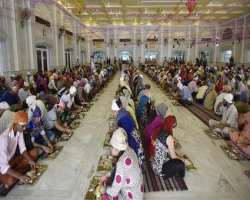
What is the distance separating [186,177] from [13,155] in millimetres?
2429

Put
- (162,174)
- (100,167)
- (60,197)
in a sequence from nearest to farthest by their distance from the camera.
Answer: (60,197)
(162,174)
(100,167)

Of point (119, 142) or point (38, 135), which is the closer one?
point (119, 142)

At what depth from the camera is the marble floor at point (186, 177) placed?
2967 mm

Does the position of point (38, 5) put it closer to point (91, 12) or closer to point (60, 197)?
point (91, 12)

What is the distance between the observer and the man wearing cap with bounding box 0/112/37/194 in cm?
280

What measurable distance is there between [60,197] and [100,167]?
87 centimetres

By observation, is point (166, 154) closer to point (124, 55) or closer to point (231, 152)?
point (231, 152)

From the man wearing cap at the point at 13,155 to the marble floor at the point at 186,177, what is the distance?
159 millimetres

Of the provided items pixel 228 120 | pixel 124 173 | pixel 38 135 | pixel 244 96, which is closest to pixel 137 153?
pixel 124 173

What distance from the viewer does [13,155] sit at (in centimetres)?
317

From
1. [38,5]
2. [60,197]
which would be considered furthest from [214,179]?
[38,5]

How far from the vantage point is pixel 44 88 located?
28.4 feet

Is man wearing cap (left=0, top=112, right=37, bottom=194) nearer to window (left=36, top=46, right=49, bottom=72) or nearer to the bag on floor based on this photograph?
the bag on floor

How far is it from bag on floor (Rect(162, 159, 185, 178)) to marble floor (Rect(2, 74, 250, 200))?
0.18m
